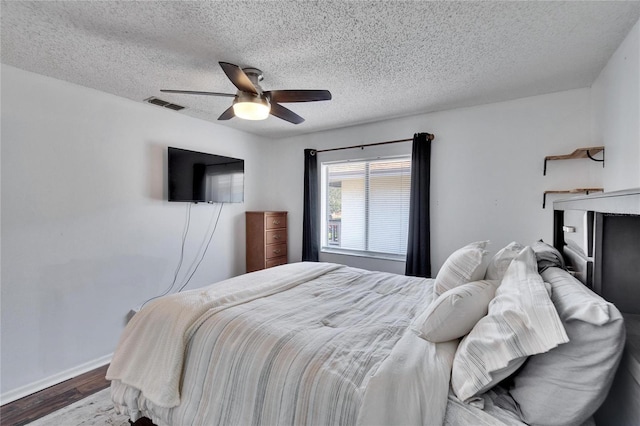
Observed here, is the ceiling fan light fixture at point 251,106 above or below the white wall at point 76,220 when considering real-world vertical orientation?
above

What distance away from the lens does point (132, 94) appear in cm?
264

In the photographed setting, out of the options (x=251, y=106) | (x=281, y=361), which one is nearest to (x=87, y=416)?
(x=281, y=361)

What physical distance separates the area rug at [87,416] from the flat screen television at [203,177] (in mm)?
1837

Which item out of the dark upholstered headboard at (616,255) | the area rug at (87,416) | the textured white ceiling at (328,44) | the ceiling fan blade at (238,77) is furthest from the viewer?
the area rug at (87,416)

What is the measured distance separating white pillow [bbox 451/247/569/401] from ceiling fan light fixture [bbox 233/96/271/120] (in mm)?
1882

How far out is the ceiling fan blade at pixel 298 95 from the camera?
1.99 m

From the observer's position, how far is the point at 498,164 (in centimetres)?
284

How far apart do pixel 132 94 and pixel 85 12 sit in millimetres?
1198

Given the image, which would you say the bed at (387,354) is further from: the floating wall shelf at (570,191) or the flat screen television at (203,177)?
the flat screen television at (203,177)

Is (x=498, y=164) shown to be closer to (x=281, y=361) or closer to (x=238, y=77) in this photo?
(x=238, y=77)

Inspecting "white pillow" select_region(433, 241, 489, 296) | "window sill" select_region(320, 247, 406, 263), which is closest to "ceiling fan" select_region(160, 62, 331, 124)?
"white pillow" select_region(433, 241, 489, 296)

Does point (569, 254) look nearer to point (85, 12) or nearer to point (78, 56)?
point (85, 12)

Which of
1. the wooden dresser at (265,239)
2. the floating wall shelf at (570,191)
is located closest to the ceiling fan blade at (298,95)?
the wooden dresser at (265,239)

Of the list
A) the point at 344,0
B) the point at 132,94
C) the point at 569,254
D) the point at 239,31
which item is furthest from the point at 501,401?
the point at 132,94
